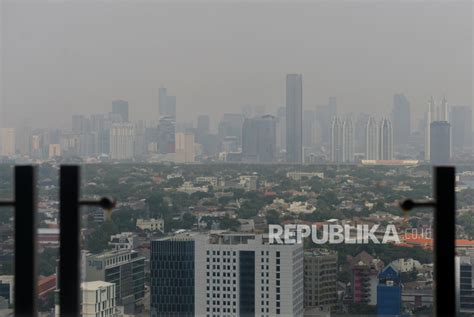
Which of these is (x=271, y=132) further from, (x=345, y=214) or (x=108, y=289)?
(x=108, y=289)

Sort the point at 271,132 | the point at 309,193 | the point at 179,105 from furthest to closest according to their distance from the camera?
the point at 179,105 < the point at 271,132 < the point at 309,193

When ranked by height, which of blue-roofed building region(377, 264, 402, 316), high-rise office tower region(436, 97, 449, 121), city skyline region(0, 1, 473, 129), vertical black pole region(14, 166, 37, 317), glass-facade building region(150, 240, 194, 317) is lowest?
glass-facade building region(150, 240, 194, 317)

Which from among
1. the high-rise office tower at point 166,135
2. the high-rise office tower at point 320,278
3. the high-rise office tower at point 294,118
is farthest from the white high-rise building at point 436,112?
the high-rise office tower at point 166,135

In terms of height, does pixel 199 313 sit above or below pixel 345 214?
below

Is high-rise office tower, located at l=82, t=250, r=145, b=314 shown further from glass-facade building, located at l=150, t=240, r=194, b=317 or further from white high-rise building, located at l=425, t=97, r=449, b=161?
white high-rise building, located at l=425, t=97, r=449, b=161

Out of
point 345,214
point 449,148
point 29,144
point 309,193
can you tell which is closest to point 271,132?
point 309,193

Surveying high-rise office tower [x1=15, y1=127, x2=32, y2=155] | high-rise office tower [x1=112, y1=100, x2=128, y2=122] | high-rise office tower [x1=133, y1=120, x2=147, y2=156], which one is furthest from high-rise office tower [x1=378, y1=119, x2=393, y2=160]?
high-rise office tower [x1=15, y1=127, x2=32, y2=155]
